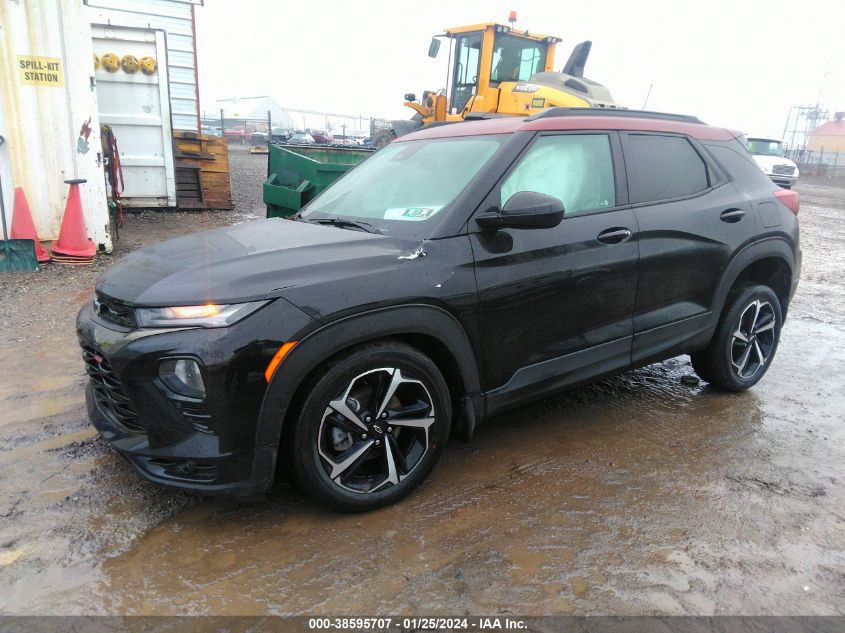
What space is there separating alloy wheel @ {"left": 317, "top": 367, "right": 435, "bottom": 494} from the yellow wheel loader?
864 centimetres

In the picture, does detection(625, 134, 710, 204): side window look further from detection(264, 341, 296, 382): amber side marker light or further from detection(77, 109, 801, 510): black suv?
detection(264, 341, 296, 382): amber side marker light

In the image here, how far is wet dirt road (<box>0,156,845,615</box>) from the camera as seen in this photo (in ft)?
7.40

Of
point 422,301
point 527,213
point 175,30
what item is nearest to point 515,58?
point 175,30

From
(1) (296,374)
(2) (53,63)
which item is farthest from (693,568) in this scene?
(2) (53,63)

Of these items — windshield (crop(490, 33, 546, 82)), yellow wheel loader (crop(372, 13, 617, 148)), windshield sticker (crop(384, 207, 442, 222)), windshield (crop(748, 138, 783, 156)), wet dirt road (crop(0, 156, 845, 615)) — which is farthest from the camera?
windshield (crop(748, 138, 783, 156))

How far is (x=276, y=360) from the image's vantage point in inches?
91.6

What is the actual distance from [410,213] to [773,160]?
63.2 feet

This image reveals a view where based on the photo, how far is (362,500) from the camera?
8.74 ft

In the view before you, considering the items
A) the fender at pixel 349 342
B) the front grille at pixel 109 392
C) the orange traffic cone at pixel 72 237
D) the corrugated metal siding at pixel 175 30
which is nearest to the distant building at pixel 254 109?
the corrugated metal siding at pixel 175 30

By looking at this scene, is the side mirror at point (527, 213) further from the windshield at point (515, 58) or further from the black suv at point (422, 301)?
the windshield at point (515, 58)

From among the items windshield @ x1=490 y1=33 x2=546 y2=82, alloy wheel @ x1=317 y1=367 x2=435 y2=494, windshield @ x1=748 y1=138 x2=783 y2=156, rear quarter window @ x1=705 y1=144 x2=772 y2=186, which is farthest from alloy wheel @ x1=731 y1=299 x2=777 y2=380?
windshield @ x1=748 y1=138 x2=783 y2=156

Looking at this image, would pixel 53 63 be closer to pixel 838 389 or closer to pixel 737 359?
pixel 737 359

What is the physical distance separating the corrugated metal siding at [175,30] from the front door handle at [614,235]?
1142cm

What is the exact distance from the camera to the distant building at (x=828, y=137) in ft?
180
